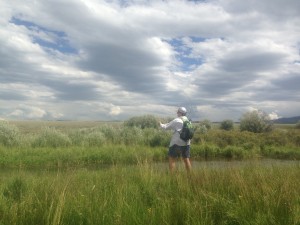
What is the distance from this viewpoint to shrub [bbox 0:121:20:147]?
75.5 feet

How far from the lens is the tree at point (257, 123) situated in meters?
41.4

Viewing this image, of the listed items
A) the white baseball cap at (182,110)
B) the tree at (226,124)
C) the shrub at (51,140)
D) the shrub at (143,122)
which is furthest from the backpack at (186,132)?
the tree at (226,124)

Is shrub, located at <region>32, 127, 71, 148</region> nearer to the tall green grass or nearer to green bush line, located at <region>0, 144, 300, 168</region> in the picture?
green bush line, located at <region>0, 144, 300, 168</region>

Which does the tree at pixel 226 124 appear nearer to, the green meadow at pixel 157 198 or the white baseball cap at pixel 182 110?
the white baseball cap at pixel 182 110

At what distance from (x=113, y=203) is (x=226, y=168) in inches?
154

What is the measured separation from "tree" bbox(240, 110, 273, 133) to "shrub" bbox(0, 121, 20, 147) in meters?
26.4

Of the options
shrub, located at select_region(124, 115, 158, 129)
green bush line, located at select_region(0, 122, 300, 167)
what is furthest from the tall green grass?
shrub, located at select_region(124, 115, 158, 129)

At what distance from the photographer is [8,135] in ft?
77.9

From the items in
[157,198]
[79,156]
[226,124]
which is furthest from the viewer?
[226,124]

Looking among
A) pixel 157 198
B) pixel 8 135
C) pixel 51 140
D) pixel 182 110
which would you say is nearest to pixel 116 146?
pixel 51 140

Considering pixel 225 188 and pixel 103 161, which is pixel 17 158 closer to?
pixel 103 161

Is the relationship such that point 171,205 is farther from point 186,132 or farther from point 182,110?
point 182,110

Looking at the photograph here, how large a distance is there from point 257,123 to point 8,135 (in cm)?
2786

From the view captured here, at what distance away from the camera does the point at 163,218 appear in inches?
223
